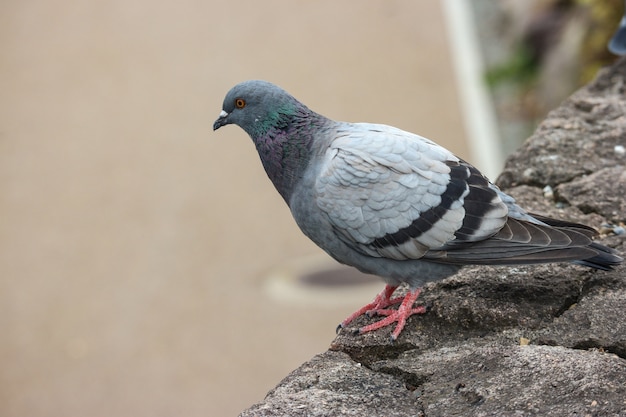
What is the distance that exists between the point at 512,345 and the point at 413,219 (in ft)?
2.04

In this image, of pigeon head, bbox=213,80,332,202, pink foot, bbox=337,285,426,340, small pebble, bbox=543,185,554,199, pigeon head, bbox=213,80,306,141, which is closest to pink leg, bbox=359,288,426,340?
pink foot, bbox=337,285,426,340

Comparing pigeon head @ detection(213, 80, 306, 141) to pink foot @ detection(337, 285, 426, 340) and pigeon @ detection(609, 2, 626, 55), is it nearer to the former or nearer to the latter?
pink foot @ detection(337, 285, 426, 340)

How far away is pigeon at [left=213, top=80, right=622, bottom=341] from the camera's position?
3.34 m

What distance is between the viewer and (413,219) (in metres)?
3.35

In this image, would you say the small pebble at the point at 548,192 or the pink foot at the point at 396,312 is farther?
the small pebble at the point at 548,192

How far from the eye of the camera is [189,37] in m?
10.3

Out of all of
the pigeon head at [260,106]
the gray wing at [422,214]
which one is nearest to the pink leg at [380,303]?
the gray wing at [422,214]

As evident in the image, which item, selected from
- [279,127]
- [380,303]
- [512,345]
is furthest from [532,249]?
[279,127]

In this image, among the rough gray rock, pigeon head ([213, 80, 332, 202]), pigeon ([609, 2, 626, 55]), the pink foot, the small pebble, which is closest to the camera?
the rough gray rock

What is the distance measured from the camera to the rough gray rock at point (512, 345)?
2773 millimetres

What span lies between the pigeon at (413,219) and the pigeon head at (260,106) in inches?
10.6

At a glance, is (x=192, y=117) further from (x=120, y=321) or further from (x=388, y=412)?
(x=388, y=412)

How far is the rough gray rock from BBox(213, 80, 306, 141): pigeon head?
956 millimetres

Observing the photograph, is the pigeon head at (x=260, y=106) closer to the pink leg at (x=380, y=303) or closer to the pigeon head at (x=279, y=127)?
the pigeon head at (x=279, y=127)
